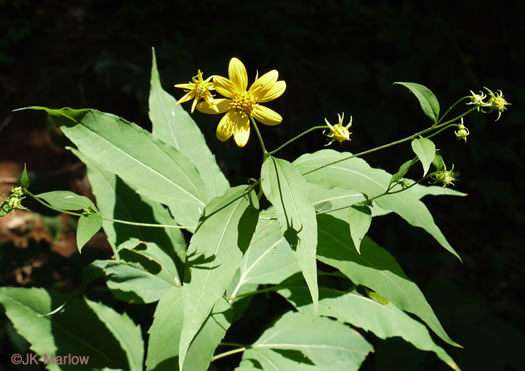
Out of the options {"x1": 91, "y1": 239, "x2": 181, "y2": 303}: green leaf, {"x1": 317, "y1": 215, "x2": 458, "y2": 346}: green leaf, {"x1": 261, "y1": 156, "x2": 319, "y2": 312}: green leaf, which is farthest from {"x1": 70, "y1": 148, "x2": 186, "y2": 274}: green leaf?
{"x1": 261, "y1": 156, "x2": 319, "y2": 312}: green leaf

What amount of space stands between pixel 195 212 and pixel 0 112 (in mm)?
2851

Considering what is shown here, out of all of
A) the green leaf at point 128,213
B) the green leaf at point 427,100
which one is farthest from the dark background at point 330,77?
the green leaf at point 427,100

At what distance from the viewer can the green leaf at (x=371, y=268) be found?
1.70 meters

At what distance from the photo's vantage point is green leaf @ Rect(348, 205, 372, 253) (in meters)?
1.53

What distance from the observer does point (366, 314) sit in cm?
197

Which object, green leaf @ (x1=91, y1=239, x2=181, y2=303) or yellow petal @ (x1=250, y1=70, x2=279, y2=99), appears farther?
green leaf @ (x1=91, y1=239, x2=181, y2=303)

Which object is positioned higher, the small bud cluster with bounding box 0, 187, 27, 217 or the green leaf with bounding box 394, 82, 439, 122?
the green leaf with bounding box 394, 82, 439, 122

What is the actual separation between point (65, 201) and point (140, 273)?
1.73 ft

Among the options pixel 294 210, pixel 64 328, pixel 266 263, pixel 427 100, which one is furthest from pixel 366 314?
pixel 64 328

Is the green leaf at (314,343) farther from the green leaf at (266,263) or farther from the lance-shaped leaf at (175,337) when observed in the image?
Result: the lance-shaped leaf at (175,337)

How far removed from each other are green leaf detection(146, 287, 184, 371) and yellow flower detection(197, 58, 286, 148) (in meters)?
0.72

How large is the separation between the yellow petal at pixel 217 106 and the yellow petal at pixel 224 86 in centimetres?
3

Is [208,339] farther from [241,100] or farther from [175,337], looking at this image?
Result: [241,100]

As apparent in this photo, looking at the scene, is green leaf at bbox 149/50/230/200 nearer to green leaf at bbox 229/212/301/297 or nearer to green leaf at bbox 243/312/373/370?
green leaf at bbox 229/212/301/297
